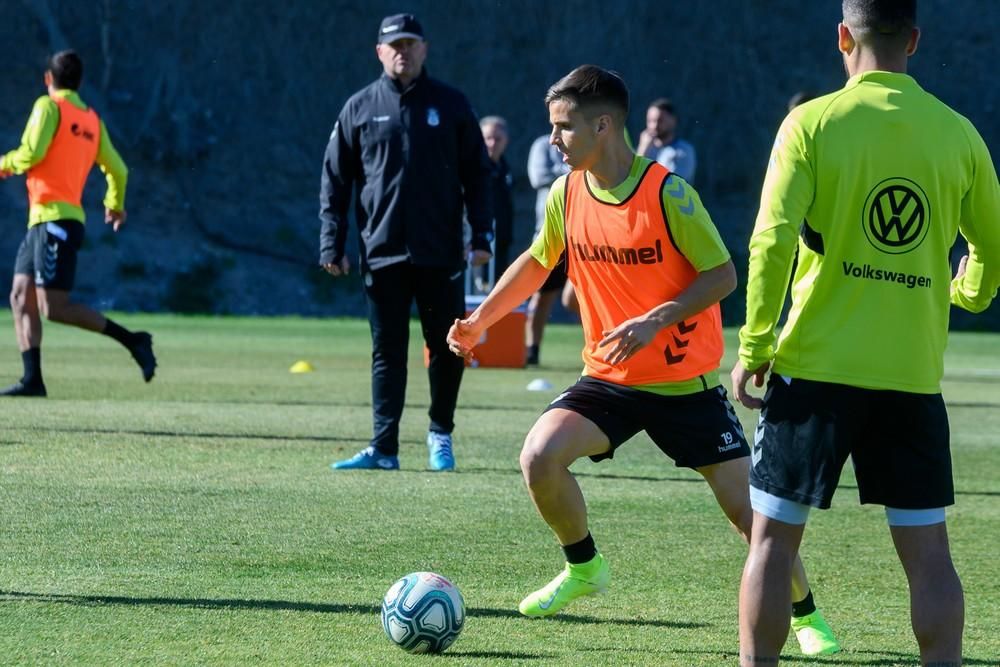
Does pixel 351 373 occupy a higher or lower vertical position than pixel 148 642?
lower

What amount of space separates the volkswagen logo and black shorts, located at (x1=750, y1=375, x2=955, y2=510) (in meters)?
0.35

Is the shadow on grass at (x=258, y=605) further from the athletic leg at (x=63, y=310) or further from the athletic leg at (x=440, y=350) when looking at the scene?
the athletic leg at (x=63, y=310)

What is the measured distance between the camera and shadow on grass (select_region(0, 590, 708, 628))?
506 centimetres

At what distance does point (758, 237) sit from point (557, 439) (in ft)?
4.56

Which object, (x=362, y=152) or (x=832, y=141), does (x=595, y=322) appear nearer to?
(x=832, y=141)

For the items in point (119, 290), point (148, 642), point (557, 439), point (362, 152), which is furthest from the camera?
point (119, 290)

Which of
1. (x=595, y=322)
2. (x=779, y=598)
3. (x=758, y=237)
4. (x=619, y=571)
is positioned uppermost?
(x=758, y=237)

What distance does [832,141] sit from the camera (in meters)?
3.89

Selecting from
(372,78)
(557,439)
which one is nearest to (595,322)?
(557,439)

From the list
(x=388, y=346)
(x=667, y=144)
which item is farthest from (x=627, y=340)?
(x=667, y=144)

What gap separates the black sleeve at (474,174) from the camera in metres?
8.62

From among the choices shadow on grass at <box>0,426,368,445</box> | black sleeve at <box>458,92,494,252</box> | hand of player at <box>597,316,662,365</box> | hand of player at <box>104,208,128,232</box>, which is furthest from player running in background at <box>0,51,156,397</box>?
hand of player at <box>597,316,662,365</box>

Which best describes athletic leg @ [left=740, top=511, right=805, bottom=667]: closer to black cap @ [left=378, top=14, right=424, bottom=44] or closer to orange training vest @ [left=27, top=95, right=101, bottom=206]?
black cap @ [left=378, top=14, right=424, bottom=44]

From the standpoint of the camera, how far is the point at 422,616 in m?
4.62
